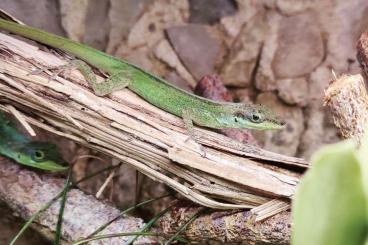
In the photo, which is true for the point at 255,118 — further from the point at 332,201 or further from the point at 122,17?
the point at 332,201

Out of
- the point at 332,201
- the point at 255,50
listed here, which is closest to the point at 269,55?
the point at 255,50

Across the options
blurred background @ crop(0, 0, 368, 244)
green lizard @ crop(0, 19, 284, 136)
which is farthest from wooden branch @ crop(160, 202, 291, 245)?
blurred background @ crop(0, 0, 368, 244)

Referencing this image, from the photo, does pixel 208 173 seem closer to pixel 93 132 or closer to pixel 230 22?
pixel 93 132

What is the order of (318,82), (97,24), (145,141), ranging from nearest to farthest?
(145,141)
(97,24)
(318,82)

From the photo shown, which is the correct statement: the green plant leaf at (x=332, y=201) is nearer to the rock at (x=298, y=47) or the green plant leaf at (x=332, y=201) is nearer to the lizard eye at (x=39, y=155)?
the lizard eye at (x=39, y=155)

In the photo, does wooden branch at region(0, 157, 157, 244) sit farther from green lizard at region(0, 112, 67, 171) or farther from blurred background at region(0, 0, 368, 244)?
blurred background at region(0, 0, 368, 244)

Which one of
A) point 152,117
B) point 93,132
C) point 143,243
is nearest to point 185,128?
point 152,117
